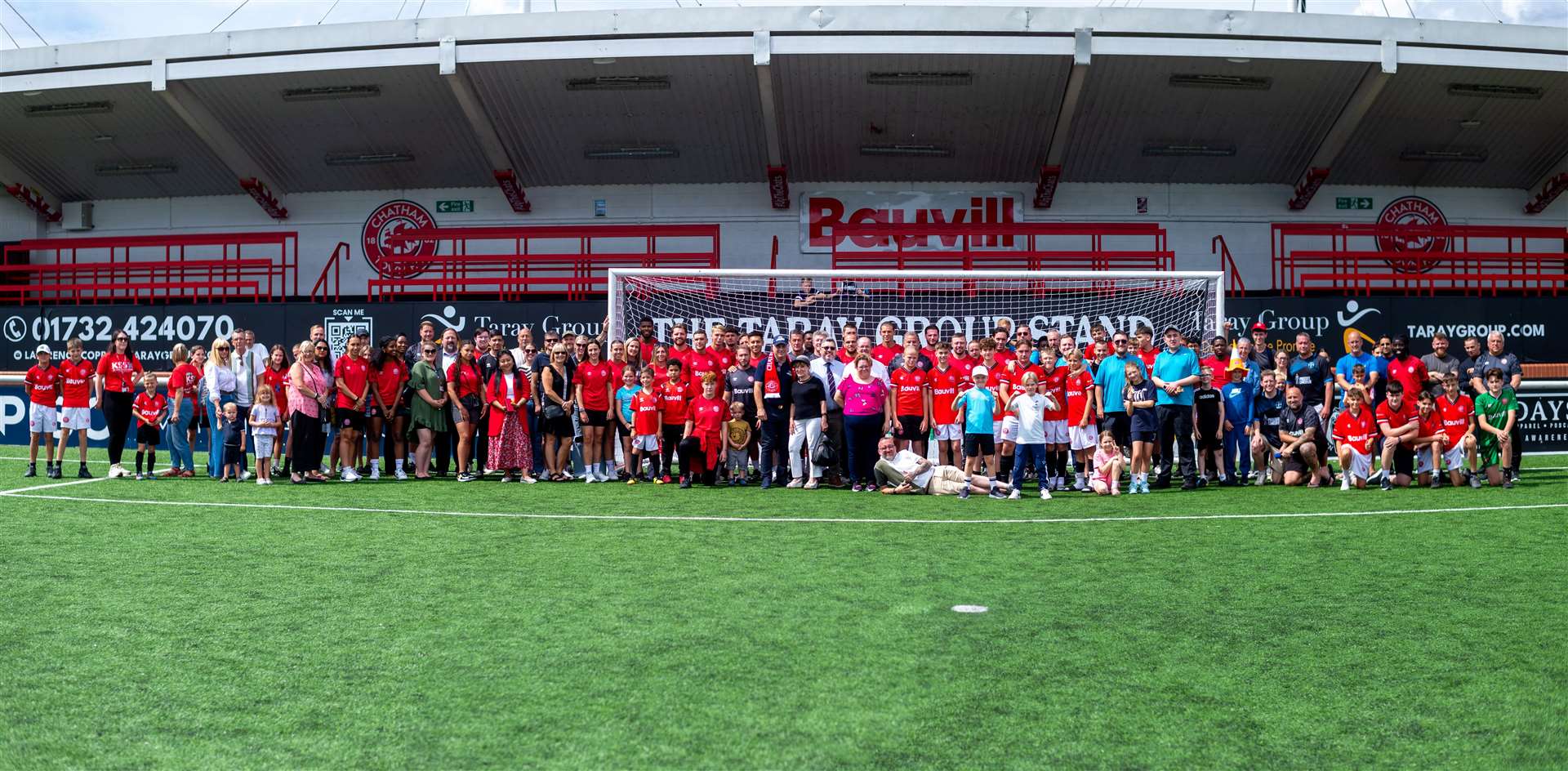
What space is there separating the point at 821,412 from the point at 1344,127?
1227cm

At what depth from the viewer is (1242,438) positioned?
1209 centimetres

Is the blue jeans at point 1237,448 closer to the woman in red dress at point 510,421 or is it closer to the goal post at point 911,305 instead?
the goal post at point 911,305

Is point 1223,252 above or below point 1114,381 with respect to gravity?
above

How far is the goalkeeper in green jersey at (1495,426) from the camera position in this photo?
1139 cm

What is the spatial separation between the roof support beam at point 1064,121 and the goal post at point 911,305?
11.6 ft

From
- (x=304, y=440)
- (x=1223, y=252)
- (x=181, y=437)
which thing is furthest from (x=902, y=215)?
(x=181, y=437)

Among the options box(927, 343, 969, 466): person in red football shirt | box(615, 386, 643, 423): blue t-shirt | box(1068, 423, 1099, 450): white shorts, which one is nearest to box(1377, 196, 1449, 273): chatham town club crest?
box(1068, 423, 1099, 450): white shorts

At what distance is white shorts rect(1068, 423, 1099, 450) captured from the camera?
1155cm

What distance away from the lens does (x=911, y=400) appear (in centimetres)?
1170

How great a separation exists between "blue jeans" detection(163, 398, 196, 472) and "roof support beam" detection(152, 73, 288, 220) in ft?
28.1

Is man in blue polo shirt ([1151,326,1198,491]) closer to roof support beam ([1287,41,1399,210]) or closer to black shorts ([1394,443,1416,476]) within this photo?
black shorts ([1394,443,1416,476])

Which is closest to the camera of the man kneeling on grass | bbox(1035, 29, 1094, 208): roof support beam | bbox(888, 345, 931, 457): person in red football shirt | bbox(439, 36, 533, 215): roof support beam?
the man kneeling on grass

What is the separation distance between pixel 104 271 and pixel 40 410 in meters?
11.0

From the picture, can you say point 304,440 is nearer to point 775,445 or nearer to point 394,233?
point 775,445
